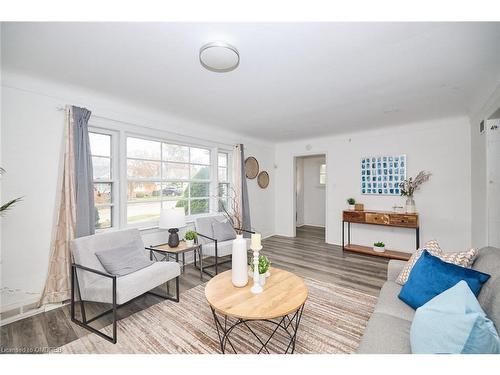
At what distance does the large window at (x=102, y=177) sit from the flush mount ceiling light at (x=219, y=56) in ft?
6.29

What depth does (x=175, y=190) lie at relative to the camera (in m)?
3.55

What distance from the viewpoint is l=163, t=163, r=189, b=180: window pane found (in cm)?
343

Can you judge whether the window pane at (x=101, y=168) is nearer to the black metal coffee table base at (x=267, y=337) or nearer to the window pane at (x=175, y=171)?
the window pane at (x=175, y=171)

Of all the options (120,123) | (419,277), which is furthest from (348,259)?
(120,123)

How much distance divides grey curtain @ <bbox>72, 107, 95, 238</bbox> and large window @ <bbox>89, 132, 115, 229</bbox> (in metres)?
0.28

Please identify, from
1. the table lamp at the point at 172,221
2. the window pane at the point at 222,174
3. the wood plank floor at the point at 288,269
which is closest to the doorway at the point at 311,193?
the wood plank floor at the point at 288,269

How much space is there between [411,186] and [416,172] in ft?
0.93

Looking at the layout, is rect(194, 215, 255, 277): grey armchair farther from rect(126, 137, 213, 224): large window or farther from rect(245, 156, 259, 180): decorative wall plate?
rect(245, 156, 259, 180): decorative wall plate

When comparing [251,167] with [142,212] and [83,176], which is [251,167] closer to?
[142,212]

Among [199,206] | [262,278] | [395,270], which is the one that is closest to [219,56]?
[262,278]

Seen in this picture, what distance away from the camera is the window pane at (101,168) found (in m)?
2.70
